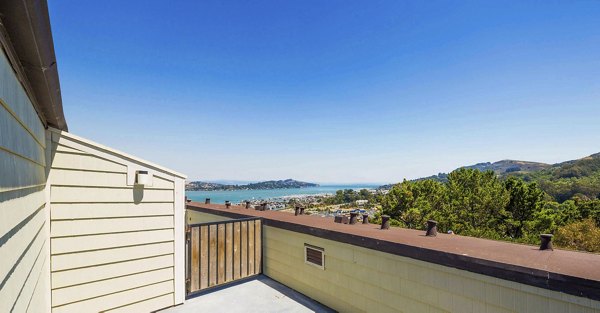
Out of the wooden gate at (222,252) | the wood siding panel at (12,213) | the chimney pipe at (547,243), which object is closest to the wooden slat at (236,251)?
the wooden gate at (222,252)

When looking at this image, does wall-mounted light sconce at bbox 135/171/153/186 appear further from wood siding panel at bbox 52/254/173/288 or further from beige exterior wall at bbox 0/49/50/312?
beige exterior wall at bbox 0/49/50/312

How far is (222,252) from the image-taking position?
520 centimetres

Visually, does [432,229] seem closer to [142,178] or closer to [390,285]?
[390,285]

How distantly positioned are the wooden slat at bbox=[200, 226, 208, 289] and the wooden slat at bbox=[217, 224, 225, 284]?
0.79 ft

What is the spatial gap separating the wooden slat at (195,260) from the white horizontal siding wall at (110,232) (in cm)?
21

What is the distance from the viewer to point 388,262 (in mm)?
3764

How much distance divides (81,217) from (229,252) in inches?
101

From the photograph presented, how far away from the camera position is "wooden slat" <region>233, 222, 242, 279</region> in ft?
17.8

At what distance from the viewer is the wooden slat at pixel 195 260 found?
4.80 meters

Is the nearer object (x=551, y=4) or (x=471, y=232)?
(x=551, y=4)

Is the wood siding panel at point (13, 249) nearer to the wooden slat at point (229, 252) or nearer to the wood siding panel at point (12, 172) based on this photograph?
the wood siding panel at point (12, 172)

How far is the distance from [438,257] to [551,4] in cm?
825

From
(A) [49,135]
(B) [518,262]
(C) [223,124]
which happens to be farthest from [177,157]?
(B) [518,262]

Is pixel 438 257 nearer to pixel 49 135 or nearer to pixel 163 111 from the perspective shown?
pixel 49 135
